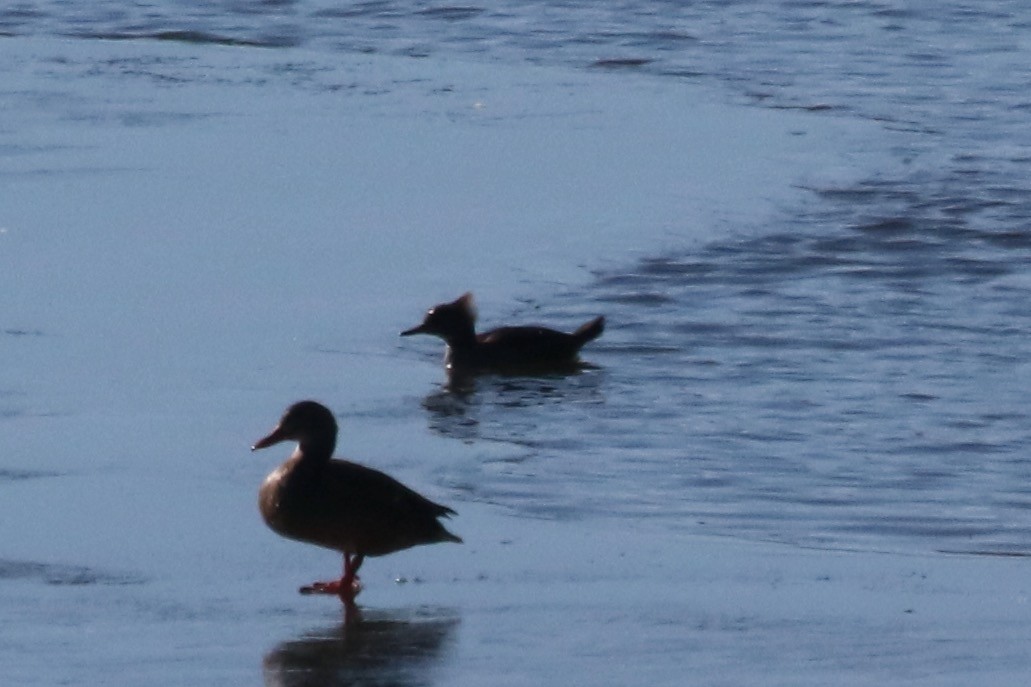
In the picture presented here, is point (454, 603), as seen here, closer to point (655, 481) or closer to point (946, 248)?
point (655, 481)

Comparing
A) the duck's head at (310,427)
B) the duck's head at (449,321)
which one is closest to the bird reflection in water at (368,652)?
the duck's head at (310,427)

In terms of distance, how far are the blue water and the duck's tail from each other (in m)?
0.12

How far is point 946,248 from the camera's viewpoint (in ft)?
41.2

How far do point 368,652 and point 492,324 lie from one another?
5.62 m

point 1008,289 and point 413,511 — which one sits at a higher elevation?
point 413,511

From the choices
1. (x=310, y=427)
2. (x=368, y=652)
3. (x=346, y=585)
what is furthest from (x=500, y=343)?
(x=368, y=652)

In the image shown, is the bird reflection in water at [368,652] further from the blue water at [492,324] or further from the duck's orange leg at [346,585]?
the duck's orange leg at [346,585]

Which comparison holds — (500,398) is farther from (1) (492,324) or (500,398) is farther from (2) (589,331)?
(1) (492,324)

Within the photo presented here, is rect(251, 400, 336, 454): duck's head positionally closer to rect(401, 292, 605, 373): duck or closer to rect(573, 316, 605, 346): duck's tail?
rect(401, 292, 605, 373): duck

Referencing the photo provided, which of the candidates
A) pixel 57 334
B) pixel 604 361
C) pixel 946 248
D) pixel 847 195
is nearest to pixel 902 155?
pixel 847 195

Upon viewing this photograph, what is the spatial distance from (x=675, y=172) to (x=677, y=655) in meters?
8.51

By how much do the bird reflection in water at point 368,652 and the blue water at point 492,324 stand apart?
0.07 feet

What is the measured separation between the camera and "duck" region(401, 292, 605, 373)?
399 inches

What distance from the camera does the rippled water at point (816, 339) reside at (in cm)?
776
